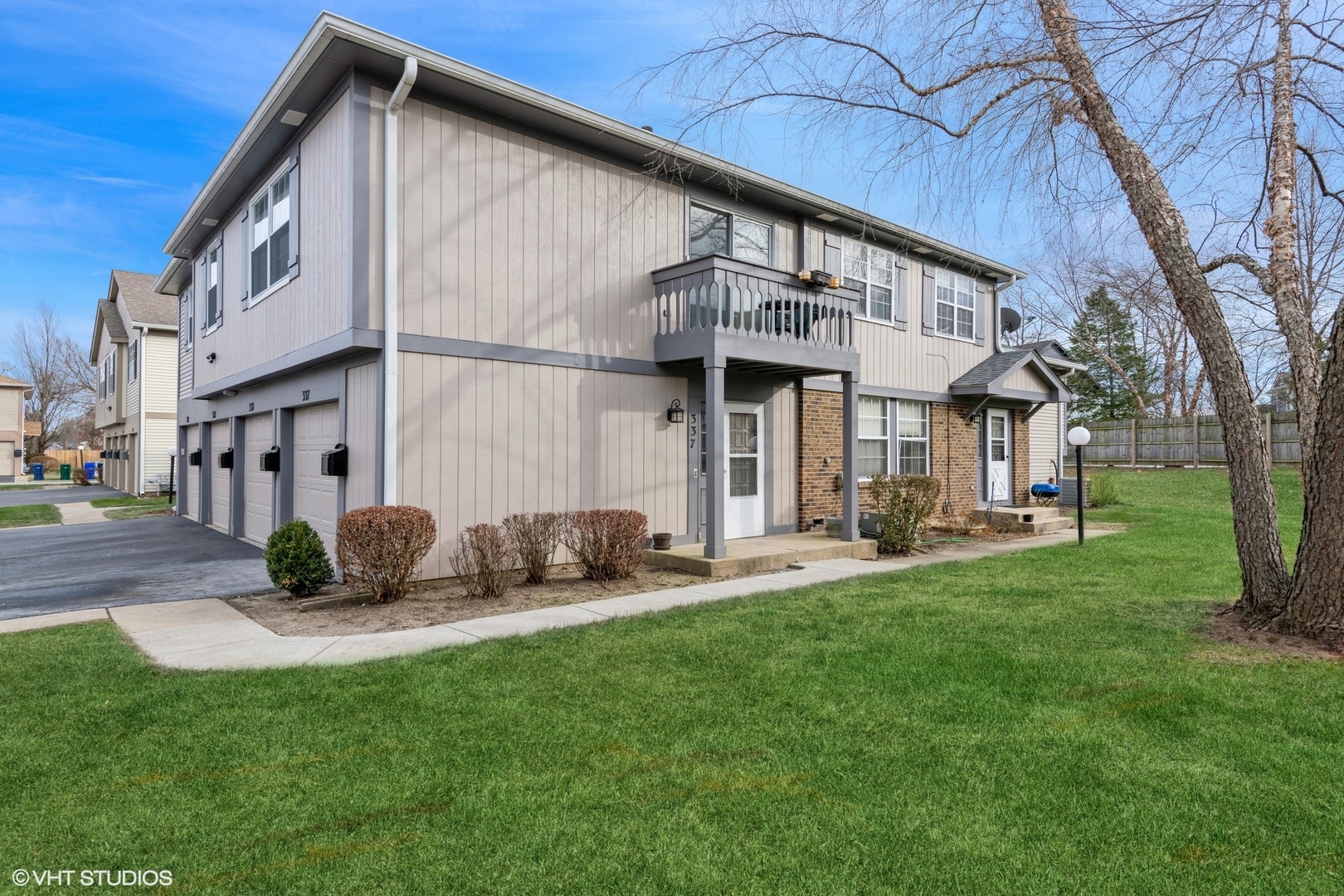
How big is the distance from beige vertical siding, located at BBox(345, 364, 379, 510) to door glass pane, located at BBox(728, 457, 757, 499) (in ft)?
16.1

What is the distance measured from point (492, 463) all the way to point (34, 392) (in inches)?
2032

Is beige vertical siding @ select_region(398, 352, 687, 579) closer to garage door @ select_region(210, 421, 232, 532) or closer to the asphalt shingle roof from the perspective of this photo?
garage door @ select_region(210, 421, 232, 532)

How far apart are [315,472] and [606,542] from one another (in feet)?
12.6

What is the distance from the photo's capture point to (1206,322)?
18.6 ft

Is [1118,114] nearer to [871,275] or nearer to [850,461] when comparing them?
[850,461]

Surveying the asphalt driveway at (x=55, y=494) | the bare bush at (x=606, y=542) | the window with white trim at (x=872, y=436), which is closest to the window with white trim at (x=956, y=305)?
the window with white trim at (x=872, y=436)

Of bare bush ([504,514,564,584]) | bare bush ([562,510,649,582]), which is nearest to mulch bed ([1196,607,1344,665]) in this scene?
bare bush ([562,510,649,582])

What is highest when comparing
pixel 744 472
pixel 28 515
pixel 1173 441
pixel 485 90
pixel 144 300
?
pixel 144 300

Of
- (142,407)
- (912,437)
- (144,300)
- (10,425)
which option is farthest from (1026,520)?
(10,425)

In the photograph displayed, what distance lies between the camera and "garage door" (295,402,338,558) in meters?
8.61

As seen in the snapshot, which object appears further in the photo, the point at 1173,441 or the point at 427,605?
the point at 1173,441

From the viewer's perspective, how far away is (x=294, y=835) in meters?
2.70

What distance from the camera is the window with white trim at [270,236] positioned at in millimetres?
9430

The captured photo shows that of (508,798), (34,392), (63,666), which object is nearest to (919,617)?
(508,798)
